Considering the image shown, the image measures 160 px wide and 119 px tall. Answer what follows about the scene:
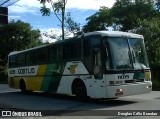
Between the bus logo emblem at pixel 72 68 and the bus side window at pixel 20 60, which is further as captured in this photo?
the bus side window at pixel 20 60

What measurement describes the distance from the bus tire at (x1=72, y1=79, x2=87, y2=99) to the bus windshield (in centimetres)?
220

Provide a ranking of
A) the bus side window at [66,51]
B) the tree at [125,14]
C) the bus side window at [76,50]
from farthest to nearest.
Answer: the tree at [125,14] < the bus side window at [66,51] < the bus side window at [76,50]

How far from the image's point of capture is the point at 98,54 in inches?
656

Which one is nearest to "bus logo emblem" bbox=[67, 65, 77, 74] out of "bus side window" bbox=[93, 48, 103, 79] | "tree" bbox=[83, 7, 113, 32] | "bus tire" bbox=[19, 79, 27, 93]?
"bus side window" bbox=[93, 48, 103, 79]

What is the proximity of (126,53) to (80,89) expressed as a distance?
2.84 meters

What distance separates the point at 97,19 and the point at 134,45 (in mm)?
36311

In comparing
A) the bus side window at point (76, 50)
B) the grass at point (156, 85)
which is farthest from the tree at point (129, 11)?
the bus side window at point (76, 50)

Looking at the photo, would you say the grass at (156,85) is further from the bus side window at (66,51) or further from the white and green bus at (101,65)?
the bus side window at (66,51)

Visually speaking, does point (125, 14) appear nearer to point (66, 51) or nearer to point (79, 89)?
point (66, 51)

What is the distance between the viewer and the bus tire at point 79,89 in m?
17.8

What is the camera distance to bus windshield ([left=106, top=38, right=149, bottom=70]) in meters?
16.4

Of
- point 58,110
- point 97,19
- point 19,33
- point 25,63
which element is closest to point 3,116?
point 58,110

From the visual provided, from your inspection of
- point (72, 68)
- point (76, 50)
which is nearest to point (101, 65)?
point (76, 50)

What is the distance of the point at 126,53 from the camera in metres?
16.7
